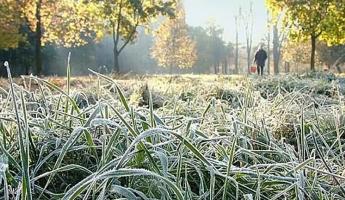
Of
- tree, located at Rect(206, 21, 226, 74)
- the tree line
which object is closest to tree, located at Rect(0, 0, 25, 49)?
the tree line

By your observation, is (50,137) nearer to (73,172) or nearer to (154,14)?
(73,172)

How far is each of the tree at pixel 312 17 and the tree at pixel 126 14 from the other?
586 cm

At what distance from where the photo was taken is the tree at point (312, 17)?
2036 cm

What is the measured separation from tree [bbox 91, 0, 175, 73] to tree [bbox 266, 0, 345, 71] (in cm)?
586

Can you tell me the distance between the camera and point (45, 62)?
107 feet

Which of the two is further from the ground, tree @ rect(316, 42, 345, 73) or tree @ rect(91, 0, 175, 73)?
tree @ rect(91, 0, 175, 73)

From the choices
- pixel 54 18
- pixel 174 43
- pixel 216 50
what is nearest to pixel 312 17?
pixel 54 18

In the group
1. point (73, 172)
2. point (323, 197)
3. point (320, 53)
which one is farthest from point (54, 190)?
point (320, 53)

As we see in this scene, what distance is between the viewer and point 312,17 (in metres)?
20.3

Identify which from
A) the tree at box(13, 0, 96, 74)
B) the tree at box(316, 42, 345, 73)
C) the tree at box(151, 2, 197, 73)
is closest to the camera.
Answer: the tree at box(13, 0, 96, 74)

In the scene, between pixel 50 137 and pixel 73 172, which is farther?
pixel 50 137

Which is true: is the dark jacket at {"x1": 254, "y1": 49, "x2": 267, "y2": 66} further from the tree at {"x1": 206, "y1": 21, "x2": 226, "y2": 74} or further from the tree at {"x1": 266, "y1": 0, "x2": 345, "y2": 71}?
the tree at {"x1": 206, "y1": 21, "x2": 226, "y2": 74}

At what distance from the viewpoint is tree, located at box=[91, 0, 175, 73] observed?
75.6 ft

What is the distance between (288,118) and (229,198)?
998mm
